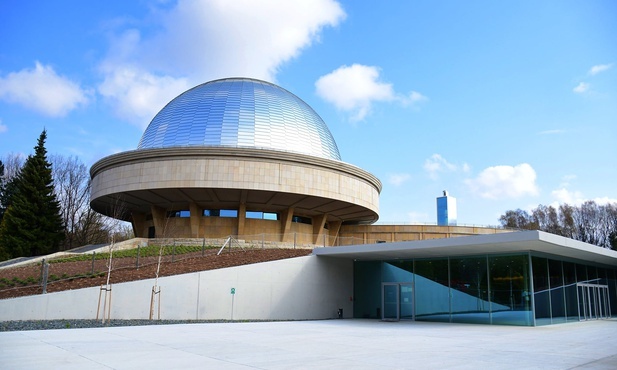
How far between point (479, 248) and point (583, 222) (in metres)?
55.4

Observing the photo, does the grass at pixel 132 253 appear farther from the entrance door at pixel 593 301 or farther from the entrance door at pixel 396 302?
the entrance door at pixel 593 301

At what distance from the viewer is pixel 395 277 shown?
2688cm

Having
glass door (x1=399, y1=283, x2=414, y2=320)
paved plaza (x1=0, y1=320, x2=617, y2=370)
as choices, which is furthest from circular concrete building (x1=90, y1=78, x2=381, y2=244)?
paved plaza (x1=0, y1=320, x2=617, y2=370)

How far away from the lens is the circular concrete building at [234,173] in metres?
37.9

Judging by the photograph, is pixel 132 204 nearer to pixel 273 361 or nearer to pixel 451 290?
pixel 451 290

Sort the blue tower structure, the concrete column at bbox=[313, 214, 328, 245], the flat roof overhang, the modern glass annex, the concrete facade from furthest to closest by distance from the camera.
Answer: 1. the blue tower structure
2. the concrete column at bbox=[313, 214, 328, 245]
3. the concrete facade
4. the modern glass annex
5. the flat roof overhang

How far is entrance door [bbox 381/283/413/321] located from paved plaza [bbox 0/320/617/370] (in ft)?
34.2

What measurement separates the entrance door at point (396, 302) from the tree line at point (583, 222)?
4745cm

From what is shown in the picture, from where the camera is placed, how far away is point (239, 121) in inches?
1668

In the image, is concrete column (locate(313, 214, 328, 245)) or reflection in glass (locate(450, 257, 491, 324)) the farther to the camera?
concrete column (locate(313, 214, 328, 245))

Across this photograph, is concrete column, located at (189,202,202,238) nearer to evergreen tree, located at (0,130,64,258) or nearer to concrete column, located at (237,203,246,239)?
concrete column, located at (237,203,246,239)

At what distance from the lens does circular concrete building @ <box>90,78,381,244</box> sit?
124ft

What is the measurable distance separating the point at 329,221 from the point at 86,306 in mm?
34251

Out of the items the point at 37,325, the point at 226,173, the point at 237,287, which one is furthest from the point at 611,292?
the point at 37,325
